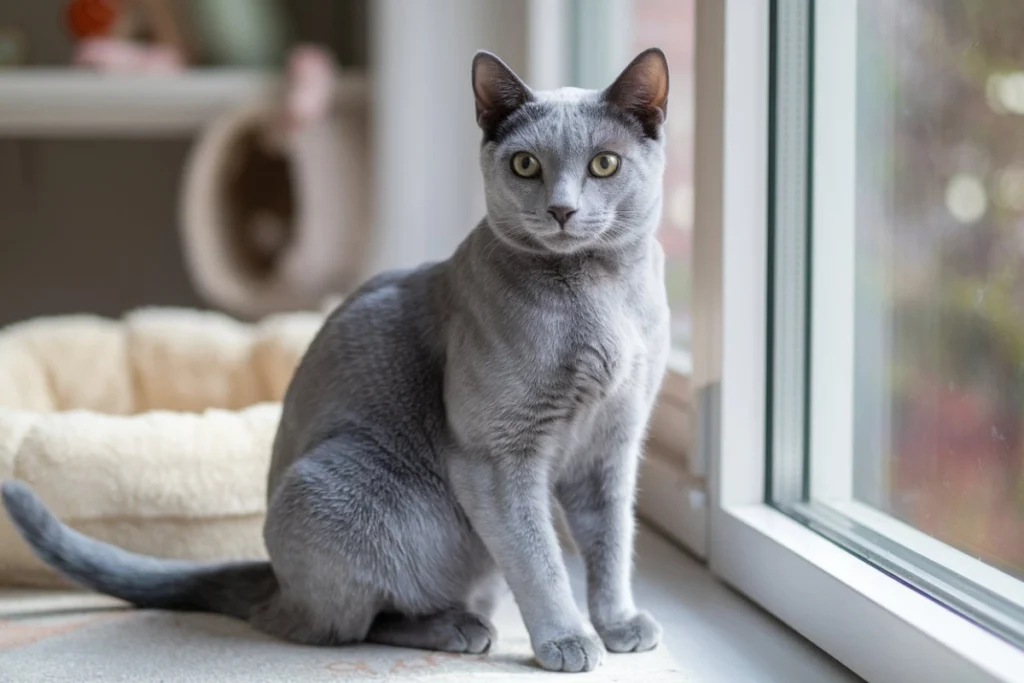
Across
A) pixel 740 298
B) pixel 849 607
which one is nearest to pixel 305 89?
pixel 740 298

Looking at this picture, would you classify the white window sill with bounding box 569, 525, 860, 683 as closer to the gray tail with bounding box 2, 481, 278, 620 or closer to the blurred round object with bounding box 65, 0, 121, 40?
the gray tail with bounding box 2, 481, 278, 620

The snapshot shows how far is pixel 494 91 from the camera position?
3.28 ft

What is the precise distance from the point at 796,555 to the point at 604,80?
112 cm

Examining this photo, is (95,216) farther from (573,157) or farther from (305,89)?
(573,157)

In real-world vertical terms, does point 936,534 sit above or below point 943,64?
below

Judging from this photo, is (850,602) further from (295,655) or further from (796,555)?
(295,655)

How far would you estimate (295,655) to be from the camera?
1042mm

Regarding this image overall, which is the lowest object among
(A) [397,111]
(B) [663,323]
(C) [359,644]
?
(C) [359,644]

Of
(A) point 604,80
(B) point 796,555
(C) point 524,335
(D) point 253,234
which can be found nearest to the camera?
(C) point 524,335

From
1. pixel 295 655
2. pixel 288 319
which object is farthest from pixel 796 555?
pixel 288 319

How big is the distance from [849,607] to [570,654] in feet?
0.78

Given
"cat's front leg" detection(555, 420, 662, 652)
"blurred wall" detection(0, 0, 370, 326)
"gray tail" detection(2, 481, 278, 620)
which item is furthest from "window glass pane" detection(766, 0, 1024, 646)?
"blurred wall" detection(0, 0, 370, 326)

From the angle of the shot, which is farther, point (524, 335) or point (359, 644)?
point (359, 644)

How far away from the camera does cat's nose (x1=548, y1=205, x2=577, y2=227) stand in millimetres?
922
